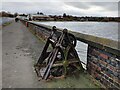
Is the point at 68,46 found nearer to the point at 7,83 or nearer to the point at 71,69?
the point at 71,69

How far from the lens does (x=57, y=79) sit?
4.91 meters

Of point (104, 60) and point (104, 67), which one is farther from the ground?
point (104, 60)

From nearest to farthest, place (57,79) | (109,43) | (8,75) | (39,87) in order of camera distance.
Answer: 1. (109,43)
2. (39,87)
3. (57,79)
4. (8,75)

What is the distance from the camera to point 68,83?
15.2ft

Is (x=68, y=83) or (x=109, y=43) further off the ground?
(x=109, y=43)

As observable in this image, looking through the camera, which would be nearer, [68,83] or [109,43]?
[109,43]

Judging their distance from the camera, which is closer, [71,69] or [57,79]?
[57,79]

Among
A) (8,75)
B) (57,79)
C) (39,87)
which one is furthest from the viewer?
(8,75)

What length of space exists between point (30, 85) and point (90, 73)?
1603 mm

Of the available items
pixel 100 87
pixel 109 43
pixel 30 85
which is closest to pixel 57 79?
pixel 30 85

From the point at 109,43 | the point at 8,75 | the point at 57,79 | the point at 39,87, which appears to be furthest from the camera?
the point at 8,75

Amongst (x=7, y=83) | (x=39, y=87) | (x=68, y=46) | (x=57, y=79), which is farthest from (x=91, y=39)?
(x=7, y=83)

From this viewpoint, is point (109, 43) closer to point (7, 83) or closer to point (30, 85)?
point (30, 85)

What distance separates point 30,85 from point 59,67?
105 cm
